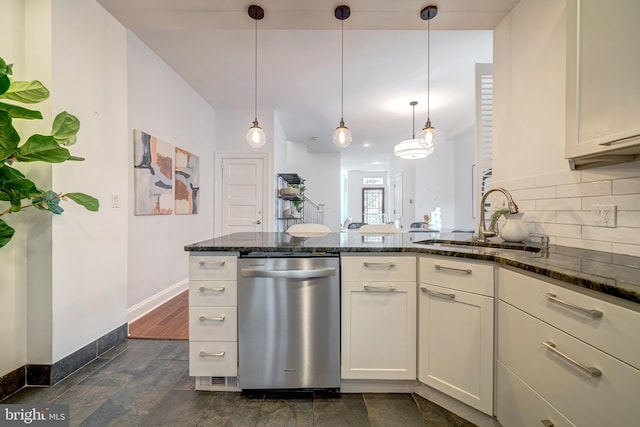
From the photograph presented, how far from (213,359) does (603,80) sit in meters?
2.36

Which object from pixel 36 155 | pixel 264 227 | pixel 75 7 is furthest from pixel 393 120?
pixel 36 155

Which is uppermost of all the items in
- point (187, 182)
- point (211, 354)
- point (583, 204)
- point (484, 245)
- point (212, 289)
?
point (187, 182)

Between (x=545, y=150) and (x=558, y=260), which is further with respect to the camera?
(x=545, y=150)

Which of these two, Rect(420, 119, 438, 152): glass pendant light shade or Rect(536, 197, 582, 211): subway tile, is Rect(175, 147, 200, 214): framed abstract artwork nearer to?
Rect(420, 119, 438, 152): glass pendant light shade

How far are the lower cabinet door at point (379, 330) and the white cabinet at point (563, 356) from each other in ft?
1.49

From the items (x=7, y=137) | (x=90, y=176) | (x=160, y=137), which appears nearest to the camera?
(x=7, y=137)

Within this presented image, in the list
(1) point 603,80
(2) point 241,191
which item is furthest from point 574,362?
(2) point 241,191

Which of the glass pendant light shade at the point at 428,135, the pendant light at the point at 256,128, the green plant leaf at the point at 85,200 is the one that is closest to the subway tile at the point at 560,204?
the glass pendant light shade at the point at 428,135

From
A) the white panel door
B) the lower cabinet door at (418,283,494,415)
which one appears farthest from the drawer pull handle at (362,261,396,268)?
→ the white panel door

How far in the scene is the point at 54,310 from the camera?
1724 mm

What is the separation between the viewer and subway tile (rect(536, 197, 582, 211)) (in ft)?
4.99

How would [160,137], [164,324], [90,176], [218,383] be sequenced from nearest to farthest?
[218,383] < [90,176] < [164,324] < [160,137]

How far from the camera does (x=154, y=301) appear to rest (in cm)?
298

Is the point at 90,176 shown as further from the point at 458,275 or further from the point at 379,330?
the point at 458,275
